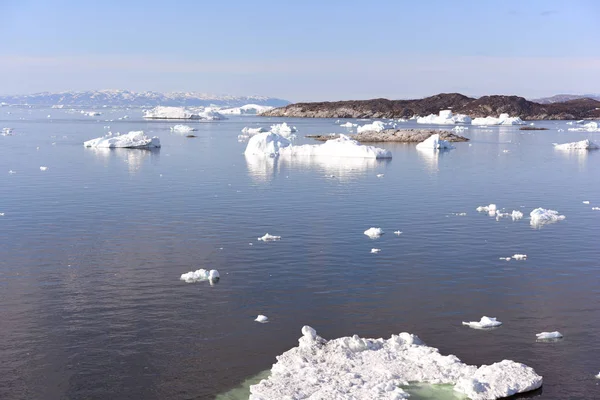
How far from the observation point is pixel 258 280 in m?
21.3

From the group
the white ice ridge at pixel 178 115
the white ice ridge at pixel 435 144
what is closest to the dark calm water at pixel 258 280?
the white ice ridge at pixel 435 144

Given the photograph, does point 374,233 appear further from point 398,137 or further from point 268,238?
point 398,137

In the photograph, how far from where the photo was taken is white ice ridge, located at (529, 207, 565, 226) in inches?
1251

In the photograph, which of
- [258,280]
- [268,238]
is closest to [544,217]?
[268,238]

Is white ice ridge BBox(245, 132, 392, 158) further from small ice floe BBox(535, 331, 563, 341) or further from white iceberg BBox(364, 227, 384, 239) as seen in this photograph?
small ice floe BBox(535, 331, 563, 341)

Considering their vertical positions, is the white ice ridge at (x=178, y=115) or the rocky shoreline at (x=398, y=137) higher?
the white ice ridge at (x=178, y=115)

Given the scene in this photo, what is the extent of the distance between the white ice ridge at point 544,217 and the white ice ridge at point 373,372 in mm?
18175

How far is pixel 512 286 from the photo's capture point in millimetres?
21016

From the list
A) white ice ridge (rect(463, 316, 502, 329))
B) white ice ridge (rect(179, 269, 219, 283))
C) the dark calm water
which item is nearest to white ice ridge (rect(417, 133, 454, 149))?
the dark calm water

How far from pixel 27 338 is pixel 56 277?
18.0 ft

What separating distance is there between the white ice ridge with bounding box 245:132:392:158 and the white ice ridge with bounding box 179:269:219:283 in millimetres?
43158

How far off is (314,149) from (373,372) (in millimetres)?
53558

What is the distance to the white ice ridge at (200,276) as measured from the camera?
21.2 m

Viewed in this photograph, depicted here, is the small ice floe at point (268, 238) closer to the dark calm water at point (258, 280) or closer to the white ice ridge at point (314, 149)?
the dark calm water at point (258, 280)
